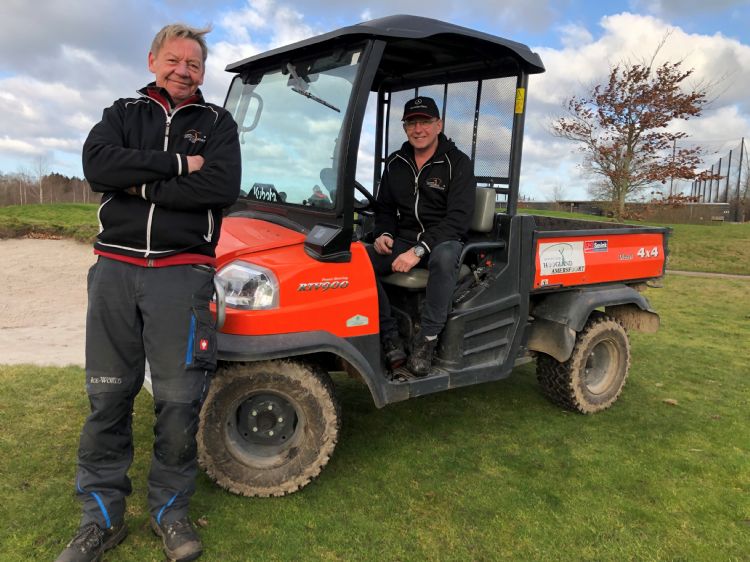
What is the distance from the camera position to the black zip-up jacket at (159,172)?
2.33 m

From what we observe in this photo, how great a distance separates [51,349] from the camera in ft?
22.8

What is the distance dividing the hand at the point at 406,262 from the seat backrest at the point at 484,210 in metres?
0.57

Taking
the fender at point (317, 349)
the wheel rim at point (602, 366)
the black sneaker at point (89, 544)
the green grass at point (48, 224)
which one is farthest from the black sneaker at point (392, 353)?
the green grass at point (48, 224)

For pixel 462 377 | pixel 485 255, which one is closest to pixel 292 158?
pixel 485 255

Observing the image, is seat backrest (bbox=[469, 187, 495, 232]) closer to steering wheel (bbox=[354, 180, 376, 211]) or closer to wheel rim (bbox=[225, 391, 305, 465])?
steering wheel (bbox=[354, 180, 376, 211])

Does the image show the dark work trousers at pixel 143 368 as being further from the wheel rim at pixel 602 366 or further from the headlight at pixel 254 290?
the wheel rim at pixel 602 366

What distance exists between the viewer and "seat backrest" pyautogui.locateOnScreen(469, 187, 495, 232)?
3.80 m

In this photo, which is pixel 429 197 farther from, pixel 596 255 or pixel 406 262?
pixel 596 255

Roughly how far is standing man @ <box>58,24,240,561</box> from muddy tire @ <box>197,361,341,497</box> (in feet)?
1.04

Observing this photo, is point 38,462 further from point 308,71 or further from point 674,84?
point 674,84

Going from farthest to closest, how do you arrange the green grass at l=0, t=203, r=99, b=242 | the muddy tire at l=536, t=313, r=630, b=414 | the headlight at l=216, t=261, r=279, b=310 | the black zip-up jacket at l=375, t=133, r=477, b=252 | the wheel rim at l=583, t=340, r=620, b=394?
the green grass at l=0, t=203, r=99, b=242 < the wheel rim at l=583, t=340, r=620, b=394 < the muddy tire at l=536, t=313, r=630, b=414 < the black zip-up jacket at l=375, t=133, r=477, b=252 < the headlight at l=216, t=261, r=279, b=310

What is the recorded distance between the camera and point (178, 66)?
2.46 m

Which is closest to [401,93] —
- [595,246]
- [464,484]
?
[595,246]

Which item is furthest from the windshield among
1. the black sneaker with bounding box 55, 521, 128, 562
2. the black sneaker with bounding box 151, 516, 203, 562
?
the black sneaker with bounding box 55, 521, 128, 562
